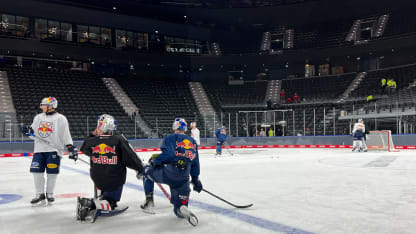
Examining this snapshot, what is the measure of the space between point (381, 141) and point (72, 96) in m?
21.3

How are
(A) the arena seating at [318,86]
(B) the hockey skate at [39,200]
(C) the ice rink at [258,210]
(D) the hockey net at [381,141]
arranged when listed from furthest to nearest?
1. (A) the arena seating at [318,86]
2. (D) the hockey net at [381,141]
3. (B) the hockey skate at [39,200]
4. (C) the ice rink at [258,210]

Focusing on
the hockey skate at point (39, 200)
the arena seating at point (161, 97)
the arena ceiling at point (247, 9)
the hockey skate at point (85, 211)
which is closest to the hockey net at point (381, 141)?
the arena seating at point (161, 97)

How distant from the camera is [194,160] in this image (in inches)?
186

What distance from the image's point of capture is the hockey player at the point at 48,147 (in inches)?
223

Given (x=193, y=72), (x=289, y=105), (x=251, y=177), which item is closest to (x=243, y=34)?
(x=193, y=72)

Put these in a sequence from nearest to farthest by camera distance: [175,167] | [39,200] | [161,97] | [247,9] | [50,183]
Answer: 1. [175,167]
2. [39,200]
3. [50,183]
4. [161,97]
5. [247,9]

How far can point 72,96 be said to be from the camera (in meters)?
27.9

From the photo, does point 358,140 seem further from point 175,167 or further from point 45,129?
point 45,129

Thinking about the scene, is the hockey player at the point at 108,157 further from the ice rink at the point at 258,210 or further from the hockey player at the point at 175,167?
the ice rink at the point at 258,210

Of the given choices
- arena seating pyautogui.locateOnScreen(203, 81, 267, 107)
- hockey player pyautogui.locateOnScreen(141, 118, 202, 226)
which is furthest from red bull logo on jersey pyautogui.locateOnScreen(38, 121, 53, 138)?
arena seating pyautogui.locateOnScreen(203, 81, 267, 107)

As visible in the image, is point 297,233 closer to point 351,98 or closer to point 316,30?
point 351,98

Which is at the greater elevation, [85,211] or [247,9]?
[247,9]

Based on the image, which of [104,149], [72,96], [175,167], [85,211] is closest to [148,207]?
[175,167]

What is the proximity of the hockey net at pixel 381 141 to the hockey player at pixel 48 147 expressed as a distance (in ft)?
58.9
